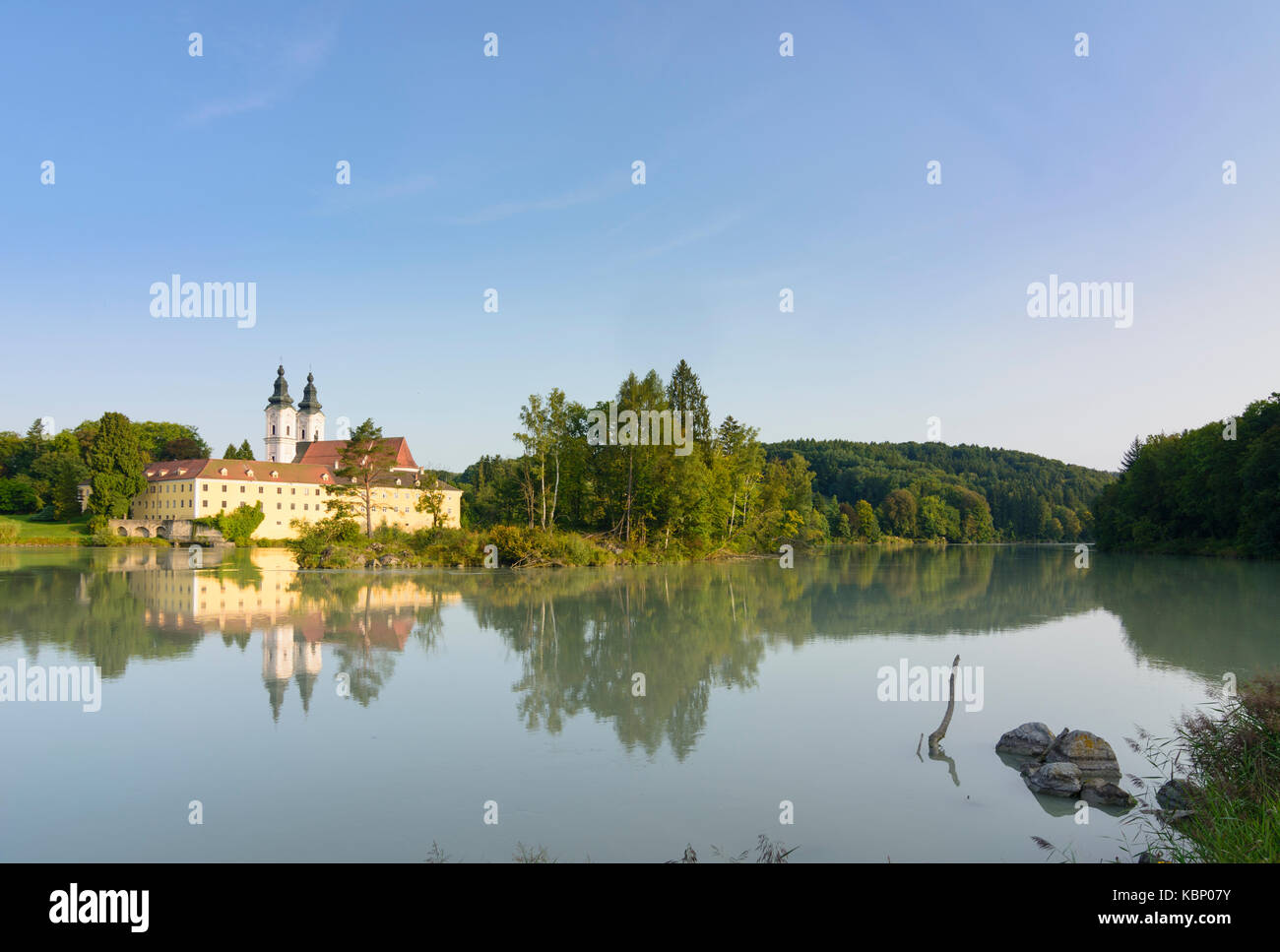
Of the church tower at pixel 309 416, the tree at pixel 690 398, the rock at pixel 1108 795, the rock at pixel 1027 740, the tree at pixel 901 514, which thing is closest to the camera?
the rock at pixel 1108 795

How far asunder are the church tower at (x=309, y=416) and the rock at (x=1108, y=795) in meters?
97.3

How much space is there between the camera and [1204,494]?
2162 inches

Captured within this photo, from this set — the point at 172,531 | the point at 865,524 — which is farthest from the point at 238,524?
the point at 865,524

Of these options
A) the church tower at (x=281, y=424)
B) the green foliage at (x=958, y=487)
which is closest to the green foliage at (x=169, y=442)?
the church tower at (x=281, y=424)

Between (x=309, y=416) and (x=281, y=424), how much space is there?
351 cm

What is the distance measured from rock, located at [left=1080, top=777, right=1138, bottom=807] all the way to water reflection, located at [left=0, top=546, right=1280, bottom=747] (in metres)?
1.22

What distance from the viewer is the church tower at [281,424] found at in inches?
3652

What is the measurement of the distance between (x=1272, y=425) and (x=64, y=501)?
9670cm

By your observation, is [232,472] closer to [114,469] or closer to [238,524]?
[238,524]

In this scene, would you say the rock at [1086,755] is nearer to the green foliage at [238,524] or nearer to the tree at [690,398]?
the tree at [690,398]

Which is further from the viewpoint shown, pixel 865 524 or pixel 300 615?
pixel 865 524
